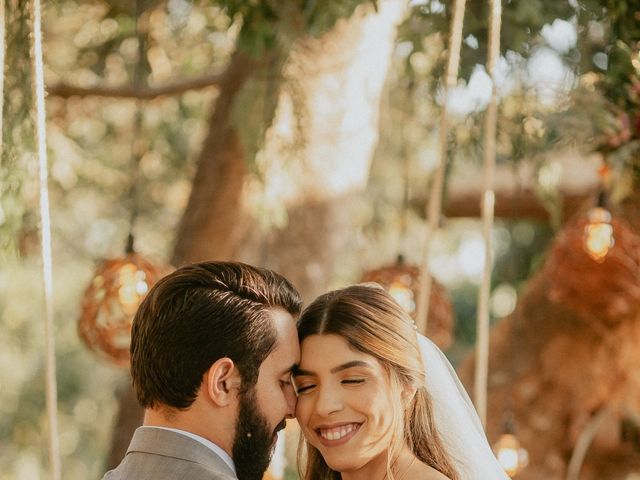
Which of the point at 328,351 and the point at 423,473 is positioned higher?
the point at 328,351

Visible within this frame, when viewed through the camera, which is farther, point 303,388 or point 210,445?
point 303,388

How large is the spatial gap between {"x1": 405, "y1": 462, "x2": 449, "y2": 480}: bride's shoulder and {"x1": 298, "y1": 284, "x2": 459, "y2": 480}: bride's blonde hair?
0.14 ft

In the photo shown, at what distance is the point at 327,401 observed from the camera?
82.4 inches

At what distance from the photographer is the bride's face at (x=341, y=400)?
2.11m

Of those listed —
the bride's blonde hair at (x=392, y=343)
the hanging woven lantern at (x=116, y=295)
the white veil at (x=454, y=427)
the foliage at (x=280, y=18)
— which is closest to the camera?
the bride's blonde hair at (x=392, y=343)

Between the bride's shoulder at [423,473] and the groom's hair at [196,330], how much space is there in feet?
1.46

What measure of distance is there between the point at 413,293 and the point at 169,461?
6.91 feet

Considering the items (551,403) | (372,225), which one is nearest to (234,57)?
(372,225)

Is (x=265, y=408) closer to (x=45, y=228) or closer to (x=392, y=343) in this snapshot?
(x=392, y=343)

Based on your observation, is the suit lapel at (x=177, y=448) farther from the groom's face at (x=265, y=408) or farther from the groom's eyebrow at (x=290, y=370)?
the groom's eyebrow at (x=290, y=370)

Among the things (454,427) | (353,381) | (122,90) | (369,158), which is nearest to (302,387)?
(353,381)

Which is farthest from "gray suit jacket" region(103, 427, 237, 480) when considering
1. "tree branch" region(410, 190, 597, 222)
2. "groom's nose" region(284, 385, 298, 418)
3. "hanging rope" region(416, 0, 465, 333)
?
"tree branch" region(410, 190, 597, 222)

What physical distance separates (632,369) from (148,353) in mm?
3576

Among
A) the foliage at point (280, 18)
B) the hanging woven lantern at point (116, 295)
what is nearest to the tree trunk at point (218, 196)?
the hanging woven lantern at point (116, 295)
